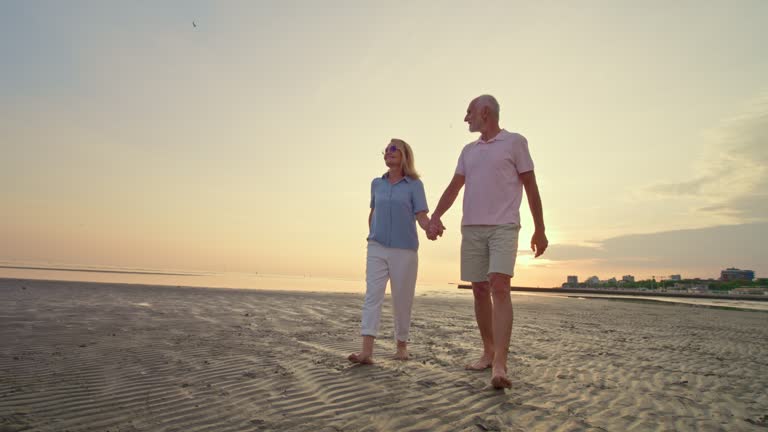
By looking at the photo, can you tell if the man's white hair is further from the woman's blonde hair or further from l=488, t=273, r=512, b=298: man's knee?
l=488, t=273, r=512, b=298: man's knee

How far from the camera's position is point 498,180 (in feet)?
14.6

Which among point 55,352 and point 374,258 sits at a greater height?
point 374,258

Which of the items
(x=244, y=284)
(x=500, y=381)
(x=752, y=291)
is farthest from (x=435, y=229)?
(x=752, y=291)

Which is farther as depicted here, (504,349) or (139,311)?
(139,311)

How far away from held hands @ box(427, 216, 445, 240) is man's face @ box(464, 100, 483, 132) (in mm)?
1075

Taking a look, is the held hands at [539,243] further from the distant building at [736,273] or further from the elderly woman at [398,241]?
the distant building at [736,273]

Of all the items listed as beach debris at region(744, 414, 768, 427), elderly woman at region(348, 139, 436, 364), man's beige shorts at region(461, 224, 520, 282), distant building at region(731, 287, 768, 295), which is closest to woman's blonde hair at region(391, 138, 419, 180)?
elderly woman at region(348, 139, 436, 364)

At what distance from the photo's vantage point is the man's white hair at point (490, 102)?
468 cm

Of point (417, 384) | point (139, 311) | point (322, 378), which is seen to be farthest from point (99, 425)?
point (139, 311)

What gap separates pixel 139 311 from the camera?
9.36 meters

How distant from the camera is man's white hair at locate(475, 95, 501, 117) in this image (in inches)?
184

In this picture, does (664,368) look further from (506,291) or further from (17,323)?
(17,323)

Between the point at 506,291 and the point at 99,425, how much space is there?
337 cm

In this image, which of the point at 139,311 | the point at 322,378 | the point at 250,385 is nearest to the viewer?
the point at 250,385
